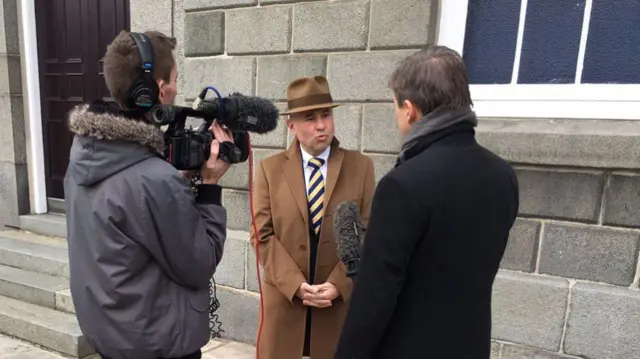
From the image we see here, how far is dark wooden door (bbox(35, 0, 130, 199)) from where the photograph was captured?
4.86 meters

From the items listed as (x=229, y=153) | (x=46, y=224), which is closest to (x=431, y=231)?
(x=229, y=153)

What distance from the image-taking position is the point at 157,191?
1.43 metres

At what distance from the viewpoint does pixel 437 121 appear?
1.39m

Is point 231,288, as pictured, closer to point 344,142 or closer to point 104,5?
point 344,142

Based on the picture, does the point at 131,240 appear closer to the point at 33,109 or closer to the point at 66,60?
the point at 66,60

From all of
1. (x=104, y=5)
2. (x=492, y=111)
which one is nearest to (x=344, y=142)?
(x=492, y=111)

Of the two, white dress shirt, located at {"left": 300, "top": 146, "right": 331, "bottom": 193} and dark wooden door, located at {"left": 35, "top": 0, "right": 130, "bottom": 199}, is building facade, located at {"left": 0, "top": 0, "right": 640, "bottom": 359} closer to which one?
white dress shirt, located at {"left": 300, "top": 146, "right": 331, "bottom": 193}

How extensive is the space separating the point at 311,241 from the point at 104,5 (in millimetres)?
3924

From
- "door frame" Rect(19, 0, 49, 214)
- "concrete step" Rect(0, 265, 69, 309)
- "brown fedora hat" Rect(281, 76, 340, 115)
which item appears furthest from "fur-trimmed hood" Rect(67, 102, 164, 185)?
"door frame" Rect(19, 0, 49, 214)

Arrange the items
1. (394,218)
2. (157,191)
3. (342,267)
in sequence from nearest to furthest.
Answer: (394,218), (157,191), (342,267)

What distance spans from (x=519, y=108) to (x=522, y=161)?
395 mm

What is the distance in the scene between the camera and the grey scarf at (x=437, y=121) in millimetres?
1394

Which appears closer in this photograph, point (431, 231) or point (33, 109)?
point (431, 231)

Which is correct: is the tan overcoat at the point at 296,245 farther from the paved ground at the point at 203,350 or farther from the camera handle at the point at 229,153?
the paved ground at the point at 203,350
